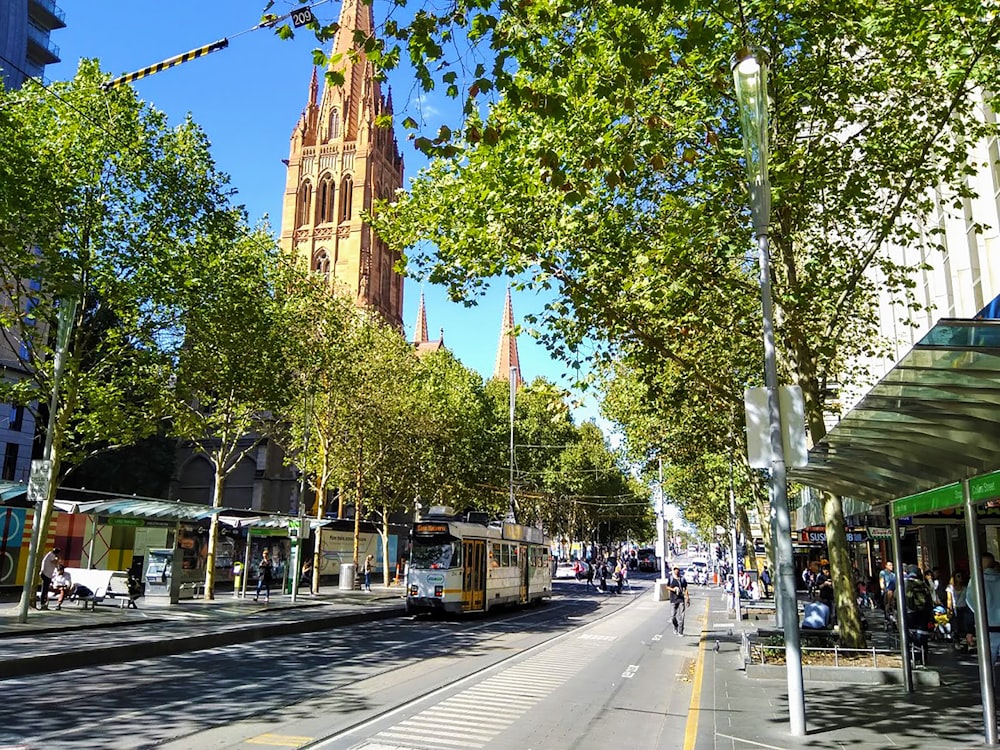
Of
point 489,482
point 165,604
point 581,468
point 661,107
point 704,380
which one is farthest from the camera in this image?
point 581,468

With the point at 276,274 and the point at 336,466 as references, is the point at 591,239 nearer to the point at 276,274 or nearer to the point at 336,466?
the point at 276,274

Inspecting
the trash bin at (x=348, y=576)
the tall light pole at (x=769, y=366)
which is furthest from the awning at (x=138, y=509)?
the tall light pole at (x=769, y=366)

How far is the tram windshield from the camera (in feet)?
83.6

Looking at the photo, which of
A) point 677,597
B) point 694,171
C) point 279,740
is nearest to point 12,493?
point 279,740

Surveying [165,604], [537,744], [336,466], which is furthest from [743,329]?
[336,466]

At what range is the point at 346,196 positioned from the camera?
8431cm

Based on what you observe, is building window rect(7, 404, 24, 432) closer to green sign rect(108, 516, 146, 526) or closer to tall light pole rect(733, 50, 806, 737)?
green sign rect(108, 516, 146, 526)

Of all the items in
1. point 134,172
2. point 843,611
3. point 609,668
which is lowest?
point 609,668

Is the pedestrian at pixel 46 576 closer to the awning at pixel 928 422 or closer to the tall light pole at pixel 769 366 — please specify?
the tall light pole at pixel 769 366

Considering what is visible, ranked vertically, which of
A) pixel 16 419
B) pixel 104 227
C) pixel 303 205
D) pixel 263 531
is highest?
pixel 303 205

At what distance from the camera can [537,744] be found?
845 cm

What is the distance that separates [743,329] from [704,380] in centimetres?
222

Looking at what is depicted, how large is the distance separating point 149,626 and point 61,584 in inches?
196

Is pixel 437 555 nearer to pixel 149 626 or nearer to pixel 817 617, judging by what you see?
pixel 149 626
